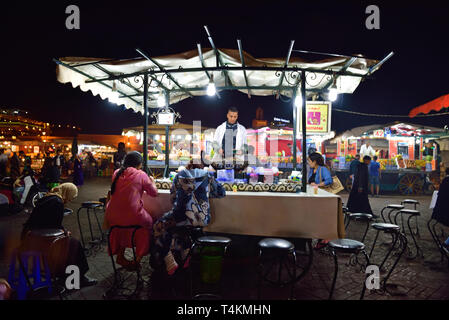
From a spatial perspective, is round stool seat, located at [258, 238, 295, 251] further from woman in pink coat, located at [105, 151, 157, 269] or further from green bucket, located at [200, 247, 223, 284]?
woman in pink coat, located at [105, 151, 157, 269]

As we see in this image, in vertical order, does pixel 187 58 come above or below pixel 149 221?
above

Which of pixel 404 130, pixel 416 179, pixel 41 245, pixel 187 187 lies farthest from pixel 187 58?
pixel 404 130

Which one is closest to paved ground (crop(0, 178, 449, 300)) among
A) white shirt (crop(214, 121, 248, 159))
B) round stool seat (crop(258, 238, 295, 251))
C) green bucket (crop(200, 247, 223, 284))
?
green bucket (crop(200, 247, 223, 284))

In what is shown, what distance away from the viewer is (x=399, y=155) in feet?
50.5

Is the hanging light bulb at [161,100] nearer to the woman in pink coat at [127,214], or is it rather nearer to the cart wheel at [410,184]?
Answer: the woman in pink coat at [127,214]

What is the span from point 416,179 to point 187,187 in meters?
14.7

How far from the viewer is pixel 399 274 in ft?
14.2

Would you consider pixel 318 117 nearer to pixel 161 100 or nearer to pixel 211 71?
pixel 211 71

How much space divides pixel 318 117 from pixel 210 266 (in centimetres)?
398

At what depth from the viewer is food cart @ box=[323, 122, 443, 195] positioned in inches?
Answer: 544

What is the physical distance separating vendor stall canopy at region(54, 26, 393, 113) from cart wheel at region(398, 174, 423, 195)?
10.4 metres

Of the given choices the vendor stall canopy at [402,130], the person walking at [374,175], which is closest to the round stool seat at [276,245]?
the person walking at [374,175]

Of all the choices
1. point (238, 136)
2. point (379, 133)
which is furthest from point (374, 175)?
point (238, 136)

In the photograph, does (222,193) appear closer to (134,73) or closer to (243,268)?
(243,268)
